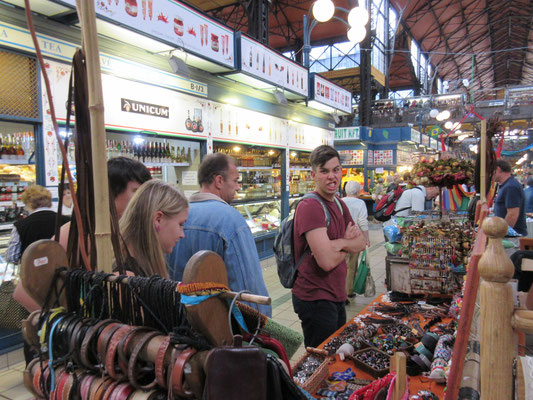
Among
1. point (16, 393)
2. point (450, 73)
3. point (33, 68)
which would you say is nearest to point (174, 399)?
point (16, 393)

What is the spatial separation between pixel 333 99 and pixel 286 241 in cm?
782

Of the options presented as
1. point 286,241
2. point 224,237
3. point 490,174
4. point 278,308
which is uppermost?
point 490,174

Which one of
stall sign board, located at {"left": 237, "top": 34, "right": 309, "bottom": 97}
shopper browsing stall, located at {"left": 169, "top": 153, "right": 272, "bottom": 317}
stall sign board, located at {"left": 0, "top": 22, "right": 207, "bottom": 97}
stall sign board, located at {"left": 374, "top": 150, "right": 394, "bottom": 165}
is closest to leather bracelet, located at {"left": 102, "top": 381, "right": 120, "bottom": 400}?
shopper browsing stall, located at {"left": 169, "top": 153, "right": 272, "bottom": 317}

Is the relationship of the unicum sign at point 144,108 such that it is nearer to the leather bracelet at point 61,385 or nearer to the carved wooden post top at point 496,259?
the leather bracelet at point 61,385

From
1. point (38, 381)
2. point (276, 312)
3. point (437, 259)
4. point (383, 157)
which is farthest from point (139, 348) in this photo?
point (383, 157)

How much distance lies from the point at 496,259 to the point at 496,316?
0.37ft

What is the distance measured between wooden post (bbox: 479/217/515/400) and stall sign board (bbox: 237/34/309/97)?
5835 millimetres

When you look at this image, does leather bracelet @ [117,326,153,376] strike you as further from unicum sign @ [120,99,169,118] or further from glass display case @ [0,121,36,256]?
unicum sign @ [120,99,169,118]

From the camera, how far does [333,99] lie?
9570 mm

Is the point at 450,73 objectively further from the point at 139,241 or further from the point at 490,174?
the point at 139,241

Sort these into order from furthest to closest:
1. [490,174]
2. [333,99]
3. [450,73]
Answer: [450,73] < [333,99] < [490,174]

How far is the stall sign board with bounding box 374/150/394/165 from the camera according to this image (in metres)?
17.2

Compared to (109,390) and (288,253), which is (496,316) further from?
(288,253)

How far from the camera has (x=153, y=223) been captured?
138 cm
